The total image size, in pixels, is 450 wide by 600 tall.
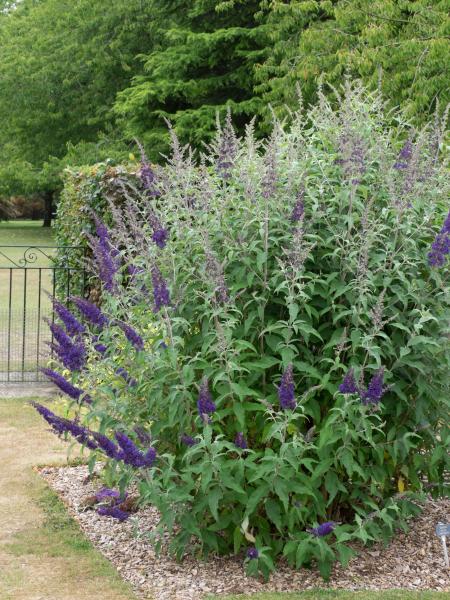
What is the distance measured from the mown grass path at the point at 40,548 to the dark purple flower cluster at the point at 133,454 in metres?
0.71

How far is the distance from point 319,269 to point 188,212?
0.72 meters

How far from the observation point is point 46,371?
4.07 meters

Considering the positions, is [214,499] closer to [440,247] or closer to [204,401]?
[204,401]

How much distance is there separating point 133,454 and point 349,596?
122 cm

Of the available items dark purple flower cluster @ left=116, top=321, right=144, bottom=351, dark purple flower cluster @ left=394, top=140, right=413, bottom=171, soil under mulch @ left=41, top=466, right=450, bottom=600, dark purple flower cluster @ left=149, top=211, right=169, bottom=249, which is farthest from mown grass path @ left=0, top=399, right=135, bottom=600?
dark purple flower cluster @ left=394, top=140, right=413, bottom=171

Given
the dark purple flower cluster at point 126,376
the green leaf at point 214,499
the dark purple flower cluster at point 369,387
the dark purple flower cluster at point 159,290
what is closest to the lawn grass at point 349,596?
the green leaf at point 214,499

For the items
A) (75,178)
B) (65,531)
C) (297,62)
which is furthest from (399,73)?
(65,531)

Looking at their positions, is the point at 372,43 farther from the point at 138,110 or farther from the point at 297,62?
the point at 138,110

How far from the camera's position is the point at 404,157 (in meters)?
4.40

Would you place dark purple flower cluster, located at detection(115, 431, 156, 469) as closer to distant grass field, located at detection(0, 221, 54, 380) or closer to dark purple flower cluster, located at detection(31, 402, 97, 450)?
dark purple flower cluster, located at detection(31, 402, 97, 450)

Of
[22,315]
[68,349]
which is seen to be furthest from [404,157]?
[22,315]

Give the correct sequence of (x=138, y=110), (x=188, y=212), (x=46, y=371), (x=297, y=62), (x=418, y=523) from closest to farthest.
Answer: (x=46, y=371), (x=188, y=212), (x=418, y=523), (x=297, y=62), (x=138, y=110)

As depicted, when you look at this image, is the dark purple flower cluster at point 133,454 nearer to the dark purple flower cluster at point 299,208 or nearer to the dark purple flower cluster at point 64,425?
the dark purple flower cluster at point 64,425

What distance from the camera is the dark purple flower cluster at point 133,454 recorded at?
3771 mm
